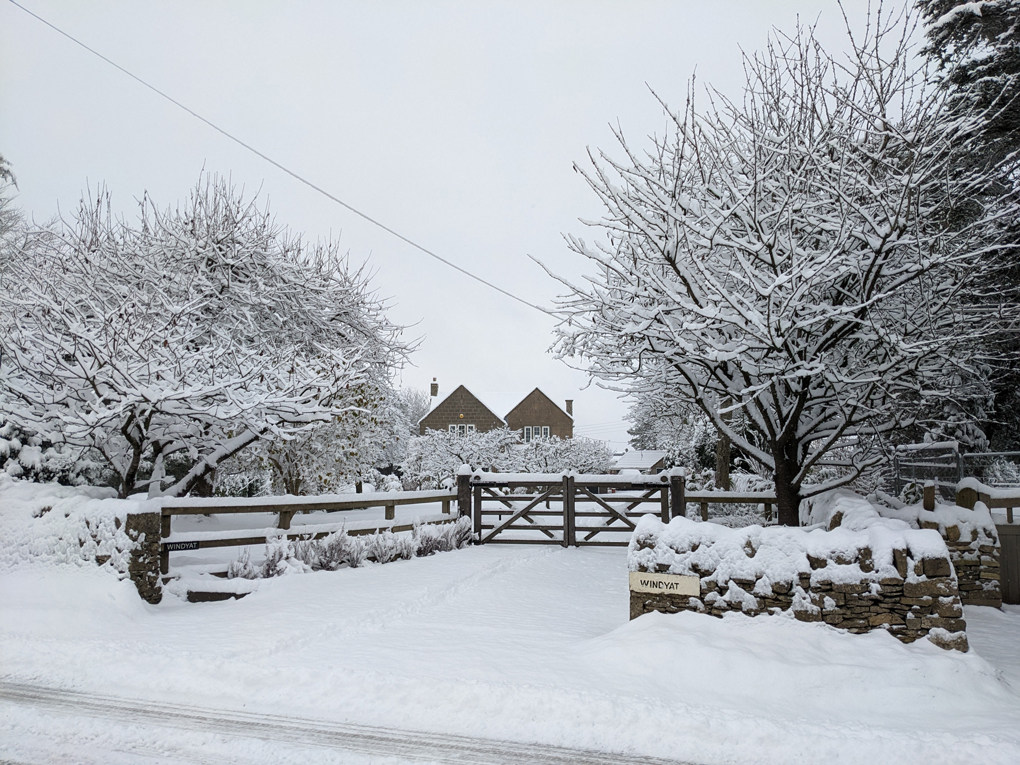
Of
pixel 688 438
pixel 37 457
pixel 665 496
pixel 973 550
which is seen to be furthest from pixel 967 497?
pixel 688 438

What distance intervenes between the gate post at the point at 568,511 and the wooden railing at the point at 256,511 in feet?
9.82

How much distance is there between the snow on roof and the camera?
55.5 m

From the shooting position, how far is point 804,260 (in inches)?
255

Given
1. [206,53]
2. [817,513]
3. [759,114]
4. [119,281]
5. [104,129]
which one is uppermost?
[206,53]

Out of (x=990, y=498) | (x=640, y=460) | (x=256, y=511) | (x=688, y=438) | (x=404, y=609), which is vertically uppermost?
(x=688, y=438)

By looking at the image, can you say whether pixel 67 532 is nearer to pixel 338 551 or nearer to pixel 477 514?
pixel 338 551

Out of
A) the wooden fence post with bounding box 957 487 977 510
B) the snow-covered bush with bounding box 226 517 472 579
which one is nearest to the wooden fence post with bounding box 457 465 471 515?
the snow-covered bush with bounding box 226 517 472 579

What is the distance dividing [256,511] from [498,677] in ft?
16.5

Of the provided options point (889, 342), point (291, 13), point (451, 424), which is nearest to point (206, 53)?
point (291, 13)

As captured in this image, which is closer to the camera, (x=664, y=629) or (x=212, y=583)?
(x=664, y=629)

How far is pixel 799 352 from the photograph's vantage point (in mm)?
7453

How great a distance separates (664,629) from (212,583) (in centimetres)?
559

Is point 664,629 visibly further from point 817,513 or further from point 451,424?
point 451,424

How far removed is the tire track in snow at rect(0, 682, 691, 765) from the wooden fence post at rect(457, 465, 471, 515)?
7971 mm
